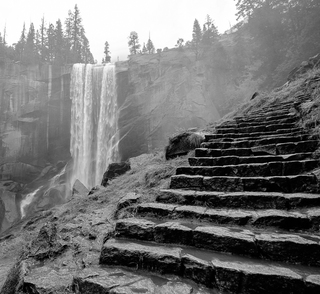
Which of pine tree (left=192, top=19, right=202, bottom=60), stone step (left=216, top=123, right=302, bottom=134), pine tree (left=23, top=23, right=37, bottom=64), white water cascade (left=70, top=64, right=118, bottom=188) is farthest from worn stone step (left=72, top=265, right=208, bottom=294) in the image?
pine tree (left=23, top=23, right=37, bottom=64)

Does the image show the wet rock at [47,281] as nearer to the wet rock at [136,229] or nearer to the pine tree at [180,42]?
the wet rock at [136,229]

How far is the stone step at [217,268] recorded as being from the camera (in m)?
1.73

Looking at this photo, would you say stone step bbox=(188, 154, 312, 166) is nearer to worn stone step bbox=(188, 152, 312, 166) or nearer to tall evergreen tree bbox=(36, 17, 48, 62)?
worn stone step bbox=(188, 152, 312, 166)

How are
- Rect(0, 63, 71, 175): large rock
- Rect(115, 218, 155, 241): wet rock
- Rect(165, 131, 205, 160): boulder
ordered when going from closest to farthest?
Rect(115, 218, 155, 241): wet rock
Rect(165, 131, 205, 160): boulder
Rect(0, 63, 71, 175): large rock

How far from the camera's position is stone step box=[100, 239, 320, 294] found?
5.67 feet

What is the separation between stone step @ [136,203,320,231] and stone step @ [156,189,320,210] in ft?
0.33

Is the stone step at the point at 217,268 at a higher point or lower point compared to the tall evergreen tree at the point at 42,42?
lower

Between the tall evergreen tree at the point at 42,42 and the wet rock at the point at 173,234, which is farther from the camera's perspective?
the tall evergreen tree at the point at 42,42

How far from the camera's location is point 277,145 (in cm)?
432

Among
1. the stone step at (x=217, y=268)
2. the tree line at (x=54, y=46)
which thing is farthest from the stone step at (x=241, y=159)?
the tree line at (x=54, y=46)

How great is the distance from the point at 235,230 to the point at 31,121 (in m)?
30.8

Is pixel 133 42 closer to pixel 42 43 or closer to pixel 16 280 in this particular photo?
pixel 42 43

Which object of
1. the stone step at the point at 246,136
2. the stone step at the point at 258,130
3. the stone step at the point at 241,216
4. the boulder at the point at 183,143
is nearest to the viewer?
the stone step at the point at 241,216

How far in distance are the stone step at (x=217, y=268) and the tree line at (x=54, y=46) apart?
115 ft
